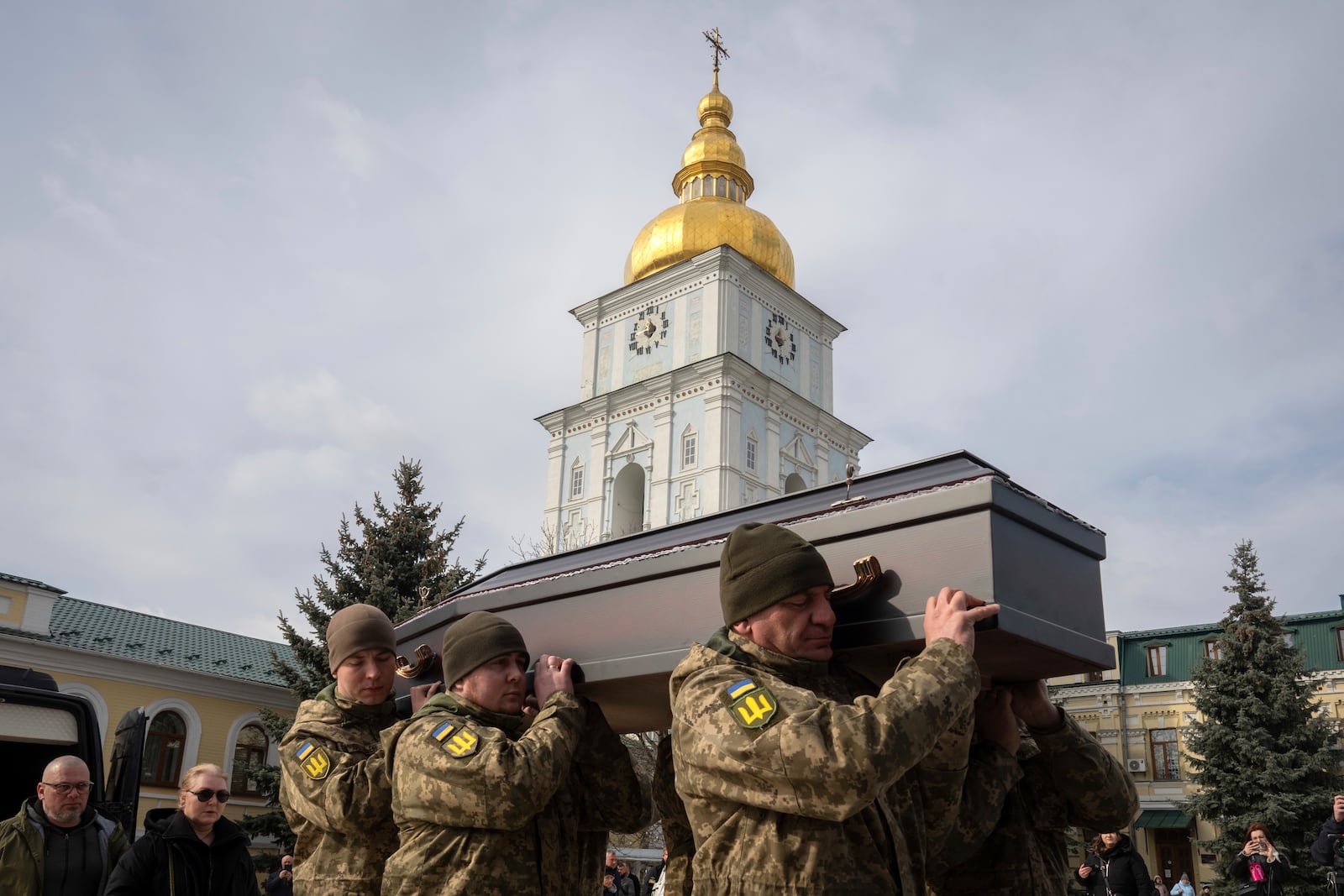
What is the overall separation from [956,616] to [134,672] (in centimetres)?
2536

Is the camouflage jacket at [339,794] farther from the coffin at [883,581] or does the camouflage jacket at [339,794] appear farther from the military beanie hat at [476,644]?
the coffin at [883,581]

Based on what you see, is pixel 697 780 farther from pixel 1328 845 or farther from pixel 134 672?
pixel 134 672

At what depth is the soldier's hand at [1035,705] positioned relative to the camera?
9.42 ft

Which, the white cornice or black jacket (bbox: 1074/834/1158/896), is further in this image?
the white cornice

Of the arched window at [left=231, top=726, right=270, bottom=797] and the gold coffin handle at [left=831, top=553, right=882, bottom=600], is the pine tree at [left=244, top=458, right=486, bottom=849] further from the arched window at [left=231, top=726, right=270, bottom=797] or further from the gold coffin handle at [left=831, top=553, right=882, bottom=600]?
the gold coffin handle at [left=831, top=553, right=882, bottom=600]

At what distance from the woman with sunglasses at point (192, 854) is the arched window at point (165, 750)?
22.3 m

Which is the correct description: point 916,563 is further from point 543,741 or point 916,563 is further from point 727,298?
point 727,298

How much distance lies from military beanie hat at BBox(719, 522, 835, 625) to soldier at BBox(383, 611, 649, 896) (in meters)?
0.67

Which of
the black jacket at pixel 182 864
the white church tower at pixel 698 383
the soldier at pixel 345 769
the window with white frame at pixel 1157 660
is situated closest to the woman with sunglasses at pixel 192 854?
the black jacket at pixel 182 864

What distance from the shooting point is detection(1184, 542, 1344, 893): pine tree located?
69.1 ft

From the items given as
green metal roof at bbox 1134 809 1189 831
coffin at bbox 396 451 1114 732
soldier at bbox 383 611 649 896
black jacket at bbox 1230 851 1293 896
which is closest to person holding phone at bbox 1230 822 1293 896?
black jacket at bbox 1230 851 1293 896

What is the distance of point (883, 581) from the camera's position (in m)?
2.51

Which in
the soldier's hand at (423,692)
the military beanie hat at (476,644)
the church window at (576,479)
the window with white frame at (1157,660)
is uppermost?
the church window at (576,479)

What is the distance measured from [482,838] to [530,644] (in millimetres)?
687
